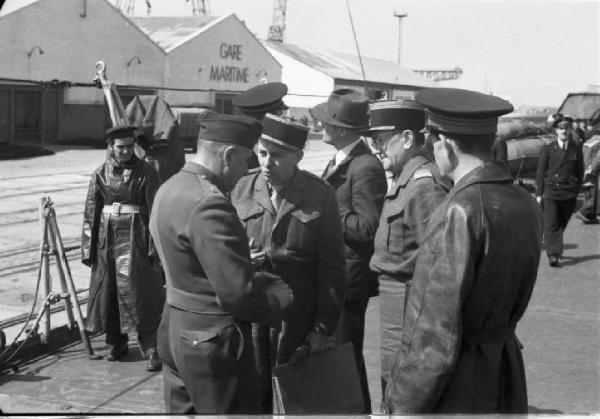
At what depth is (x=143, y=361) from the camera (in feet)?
21.6

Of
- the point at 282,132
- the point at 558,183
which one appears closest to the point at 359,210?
the point at 282,132

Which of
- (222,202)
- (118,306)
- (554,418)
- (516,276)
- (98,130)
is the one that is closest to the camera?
(516,276)

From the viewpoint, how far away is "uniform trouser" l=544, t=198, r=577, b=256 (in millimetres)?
11078

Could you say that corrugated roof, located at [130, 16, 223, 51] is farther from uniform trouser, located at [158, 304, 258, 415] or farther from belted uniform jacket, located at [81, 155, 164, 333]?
uniform trouser, located at [158, 304, 258, 415]

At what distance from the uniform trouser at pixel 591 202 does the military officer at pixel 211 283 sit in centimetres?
1274

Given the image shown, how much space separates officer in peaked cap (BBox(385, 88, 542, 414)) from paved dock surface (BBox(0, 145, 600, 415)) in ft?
8.99

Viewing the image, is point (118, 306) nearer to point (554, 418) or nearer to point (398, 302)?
point (398, 302)

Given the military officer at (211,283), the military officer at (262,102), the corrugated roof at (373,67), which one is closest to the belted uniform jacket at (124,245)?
the military officer at (262,102)

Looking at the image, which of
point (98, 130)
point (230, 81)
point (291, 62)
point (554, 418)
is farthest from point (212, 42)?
point (554, 418)

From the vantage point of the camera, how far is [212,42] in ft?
118

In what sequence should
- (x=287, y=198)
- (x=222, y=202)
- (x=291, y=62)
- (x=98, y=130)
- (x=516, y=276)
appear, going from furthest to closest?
(x=291, y=62) → (x=98, y=130) → (x=287, y=198) → (x=222, y=202) → (x=516, y=276)

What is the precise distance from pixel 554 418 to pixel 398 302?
1292 millimetres

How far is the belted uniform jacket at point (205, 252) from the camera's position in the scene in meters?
3.33

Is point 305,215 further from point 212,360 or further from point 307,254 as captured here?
point 212,360
